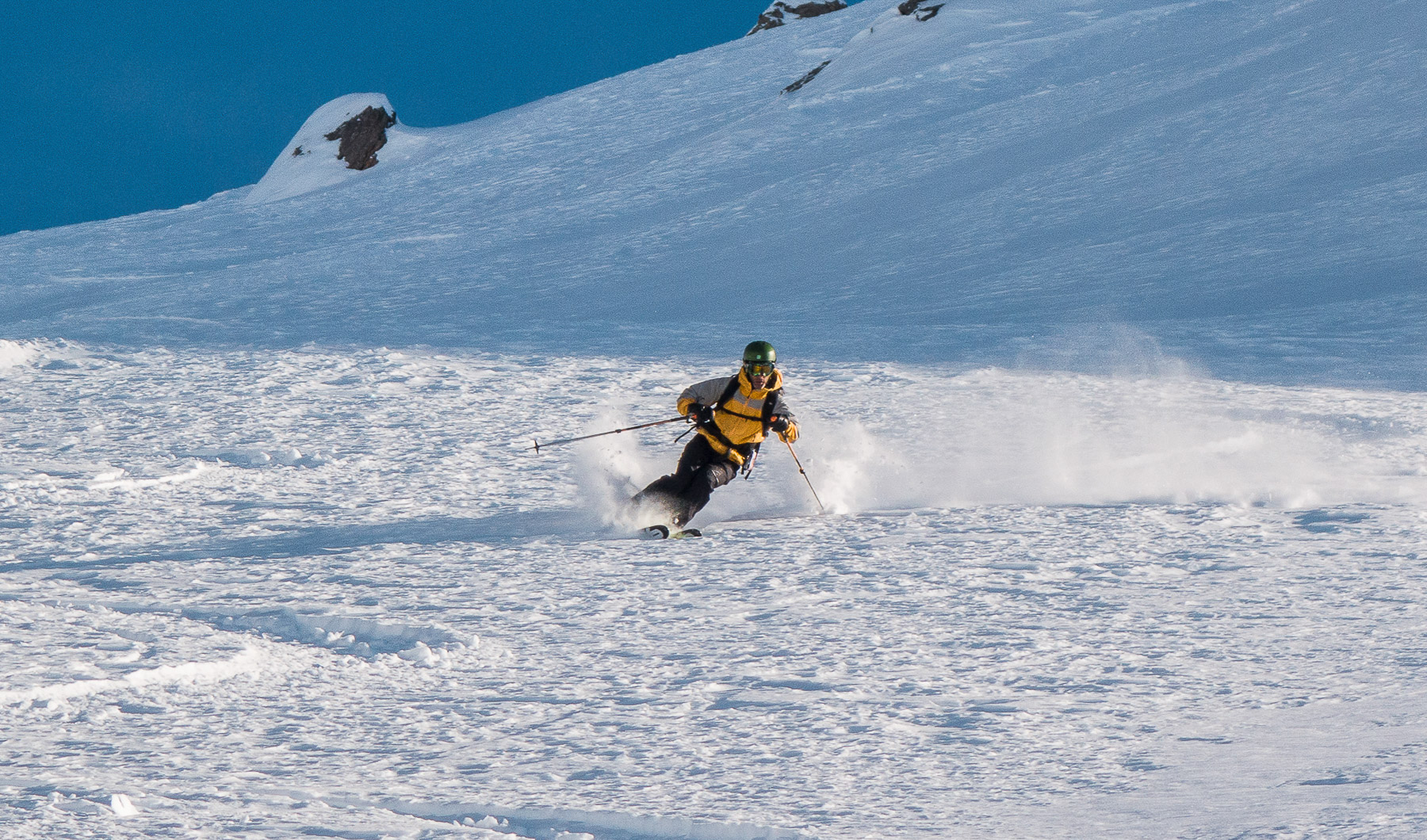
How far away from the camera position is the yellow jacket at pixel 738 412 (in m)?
8.01

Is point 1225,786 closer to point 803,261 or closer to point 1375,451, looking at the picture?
point 1375,451

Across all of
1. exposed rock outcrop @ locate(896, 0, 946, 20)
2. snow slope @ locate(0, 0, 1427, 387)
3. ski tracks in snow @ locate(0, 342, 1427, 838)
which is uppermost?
exposed rock outcrop @ locate(896, 0, 946, 20)

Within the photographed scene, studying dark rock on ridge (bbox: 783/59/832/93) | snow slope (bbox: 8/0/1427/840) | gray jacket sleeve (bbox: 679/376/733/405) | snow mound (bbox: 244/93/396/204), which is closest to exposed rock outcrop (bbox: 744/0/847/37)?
dark rock on ridge (bbox: 783/59/832/93)

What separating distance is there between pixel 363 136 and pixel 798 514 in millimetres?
26648

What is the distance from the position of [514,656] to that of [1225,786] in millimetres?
2739

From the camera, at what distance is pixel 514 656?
520 cm

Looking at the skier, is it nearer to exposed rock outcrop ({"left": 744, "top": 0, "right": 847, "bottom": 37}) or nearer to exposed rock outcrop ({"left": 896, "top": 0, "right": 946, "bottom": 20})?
exposed rock outcrop ({"left": 896, "top": 0, "right": 946, "bottom": 20})

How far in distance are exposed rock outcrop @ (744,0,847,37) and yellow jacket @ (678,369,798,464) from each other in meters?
31.7

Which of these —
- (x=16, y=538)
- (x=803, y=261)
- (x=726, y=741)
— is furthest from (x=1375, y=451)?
(x=803, y=261)

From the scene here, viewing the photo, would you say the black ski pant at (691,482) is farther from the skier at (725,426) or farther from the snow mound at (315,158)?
the snow mound at (315,158)

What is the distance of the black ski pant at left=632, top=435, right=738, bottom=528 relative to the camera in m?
7.77

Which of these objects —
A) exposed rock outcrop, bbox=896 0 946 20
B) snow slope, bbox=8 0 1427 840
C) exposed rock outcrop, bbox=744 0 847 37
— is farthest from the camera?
exposed rock outcrop, bbox=744 0 847 37

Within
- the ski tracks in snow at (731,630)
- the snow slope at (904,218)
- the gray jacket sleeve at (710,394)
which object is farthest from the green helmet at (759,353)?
the snow slope at (904,218)

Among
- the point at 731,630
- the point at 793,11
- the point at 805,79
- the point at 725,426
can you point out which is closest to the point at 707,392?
the point at 725,426
